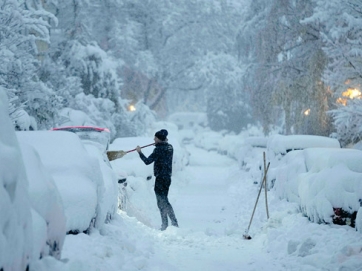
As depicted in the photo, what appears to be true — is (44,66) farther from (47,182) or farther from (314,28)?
(47,182)

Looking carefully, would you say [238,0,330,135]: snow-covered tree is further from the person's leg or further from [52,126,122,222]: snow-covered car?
[52,126,122,222]: snow-covered car

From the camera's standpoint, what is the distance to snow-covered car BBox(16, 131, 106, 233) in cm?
485

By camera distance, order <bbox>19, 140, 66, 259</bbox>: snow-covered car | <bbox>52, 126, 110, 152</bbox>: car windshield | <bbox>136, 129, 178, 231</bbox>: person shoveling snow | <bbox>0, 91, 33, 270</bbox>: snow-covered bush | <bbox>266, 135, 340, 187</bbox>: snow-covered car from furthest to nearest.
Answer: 1. <bbox>266, 135, 340, 187</bbox>: snow-covered car
2. <bbox>52, 126, 110, 152</bbox>: car windshield
3. <bbox>136, 129, 178, 231</bbox>: person shoveling snow
4. <bbox>19, 140, 66, 259</bbox>: snow-covered car
5. <bbox>0, 91, 33, 270</bbox>: snow-covered bush

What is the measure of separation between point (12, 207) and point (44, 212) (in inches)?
28.0

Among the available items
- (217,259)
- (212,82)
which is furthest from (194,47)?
(217,259)

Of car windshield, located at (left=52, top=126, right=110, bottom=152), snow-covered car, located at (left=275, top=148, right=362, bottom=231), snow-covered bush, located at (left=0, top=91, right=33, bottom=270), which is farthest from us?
car windshield, located at (left=52, top=126, right=110, bottom=152)

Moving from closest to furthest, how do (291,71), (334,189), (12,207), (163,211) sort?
1. (12,207)
2. (334,189)
3. (163,211)
4. (291,71)

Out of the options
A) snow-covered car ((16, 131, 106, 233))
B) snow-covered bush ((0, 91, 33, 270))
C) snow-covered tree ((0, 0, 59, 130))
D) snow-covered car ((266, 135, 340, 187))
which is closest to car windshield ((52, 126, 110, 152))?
snow-covered tree ((0, 0, 59, 130))

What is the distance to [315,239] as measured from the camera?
5934 mm

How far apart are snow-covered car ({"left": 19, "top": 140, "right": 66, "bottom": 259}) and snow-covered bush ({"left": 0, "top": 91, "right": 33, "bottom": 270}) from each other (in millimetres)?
269

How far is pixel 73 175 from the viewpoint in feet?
17.1

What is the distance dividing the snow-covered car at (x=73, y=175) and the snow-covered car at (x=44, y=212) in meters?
1.30

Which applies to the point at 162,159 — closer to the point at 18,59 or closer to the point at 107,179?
the point at 107,179

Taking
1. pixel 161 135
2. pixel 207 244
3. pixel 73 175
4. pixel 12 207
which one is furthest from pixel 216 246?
pixel 12 207
